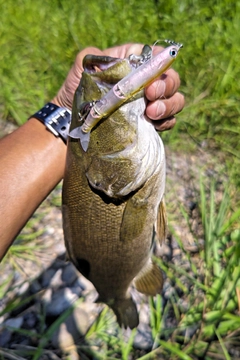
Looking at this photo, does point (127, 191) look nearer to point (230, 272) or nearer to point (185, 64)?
point (230, 272)

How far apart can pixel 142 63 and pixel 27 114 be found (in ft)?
9.02

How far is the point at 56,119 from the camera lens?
2367 millimetres

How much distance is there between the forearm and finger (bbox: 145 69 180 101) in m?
0.88

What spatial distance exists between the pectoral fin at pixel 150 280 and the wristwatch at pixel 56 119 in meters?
0.98

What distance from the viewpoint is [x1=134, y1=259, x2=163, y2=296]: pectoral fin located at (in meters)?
2.12

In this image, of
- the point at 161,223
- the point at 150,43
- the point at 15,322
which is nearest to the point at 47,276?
the point at 15,322

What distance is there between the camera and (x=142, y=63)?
1.29 metres

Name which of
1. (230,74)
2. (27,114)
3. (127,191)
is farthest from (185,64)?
(127,191)

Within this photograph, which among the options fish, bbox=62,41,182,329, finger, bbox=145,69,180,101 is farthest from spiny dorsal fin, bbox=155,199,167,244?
finger, bbox=145,69,180,101

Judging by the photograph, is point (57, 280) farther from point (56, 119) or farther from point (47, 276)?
point (56, 119)

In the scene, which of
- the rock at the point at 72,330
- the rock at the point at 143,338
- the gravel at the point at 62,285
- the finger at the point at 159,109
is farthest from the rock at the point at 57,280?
the finger at the point at 159,109

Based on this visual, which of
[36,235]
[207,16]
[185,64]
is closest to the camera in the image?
[36,235]

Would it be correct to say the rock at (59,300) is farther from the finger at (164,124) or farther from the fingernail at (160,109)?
the fingernail at (160,109)

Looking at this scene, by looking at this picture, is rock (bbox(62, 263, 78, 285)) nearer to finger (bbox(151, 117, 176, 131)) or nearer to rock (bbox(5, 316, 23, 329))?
rock (bbox(5, 316, 23, 329))
